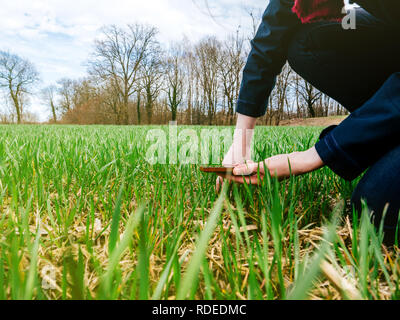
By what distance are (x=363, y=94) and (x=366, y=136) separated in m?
0.49

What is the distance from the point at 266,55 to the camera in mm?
1035

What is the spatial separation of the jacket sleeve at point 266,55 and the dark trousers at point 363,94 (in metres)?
0.07

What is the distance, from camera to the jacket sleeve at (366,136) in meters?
0.67

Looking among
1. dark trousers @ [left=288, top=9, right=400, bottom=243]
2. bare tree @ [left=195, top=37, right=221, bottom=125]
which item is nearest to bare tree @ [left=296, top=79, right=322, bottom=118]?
bare tree @ [left=195, top=37, right=221, bottom=125]

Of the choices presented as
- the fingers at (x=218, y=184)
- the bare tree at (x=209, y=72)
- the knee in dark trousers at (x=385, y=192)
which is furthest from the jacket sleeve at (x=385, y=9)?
the bare tree at (x=209, y=72)

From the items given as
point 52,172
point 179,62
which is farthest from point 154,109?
point 52,172

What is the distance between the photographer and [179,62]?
74.4ft

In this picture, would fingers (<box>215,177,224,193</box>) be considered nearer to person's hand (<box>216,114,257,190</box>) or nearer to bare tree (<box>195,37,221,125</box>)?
person's hand (<box>216,114,257,190</box>)

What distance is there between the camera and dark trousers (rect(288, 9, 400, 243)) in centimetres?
67

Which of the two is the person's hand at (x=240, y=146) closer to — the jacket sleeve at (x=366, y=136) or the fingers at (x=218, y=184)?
the fingers at (x=218, y=184)

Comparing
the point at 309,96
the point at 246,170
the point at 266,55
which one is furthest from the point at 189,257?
the point at 309,96

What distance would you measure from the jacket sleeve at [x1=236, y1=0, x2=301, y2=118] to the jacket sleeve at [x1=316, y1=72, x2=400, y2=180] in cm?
43
